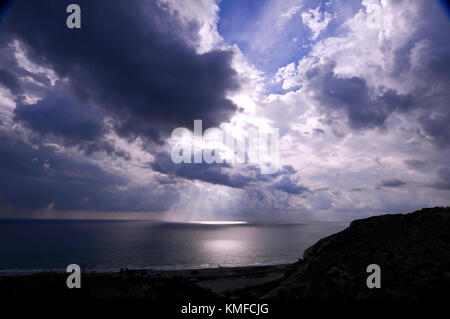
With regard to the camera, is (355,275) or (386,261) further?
(386,261)

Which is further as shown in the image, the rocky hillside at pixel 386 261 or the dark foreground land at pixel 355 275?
the rocky hillside at pixel 386 261

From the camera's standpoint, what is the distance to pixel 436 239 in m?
25.7

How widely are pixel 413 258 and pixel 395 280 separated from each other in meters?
3.97

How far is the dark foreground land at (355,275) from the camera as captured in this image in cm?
1530

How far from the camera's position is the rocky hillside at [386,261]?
68.7 ft

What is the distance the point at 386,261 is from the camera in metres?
24.7

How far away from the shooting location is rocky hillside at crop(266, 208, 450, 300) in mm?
20934

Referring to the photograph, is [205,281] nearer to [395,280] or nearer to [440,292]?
[395,280]

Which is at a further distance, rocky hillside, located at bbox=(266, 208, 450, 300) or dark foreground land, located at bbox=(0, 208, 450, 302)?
rocky hillside, located at bbox=(266, 208, 450, 300)

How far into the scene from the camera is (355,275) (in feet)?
80.4

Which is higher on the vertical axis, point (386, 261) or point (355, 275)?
point (386, 261)

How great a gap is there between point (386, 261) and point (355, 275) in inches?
142
